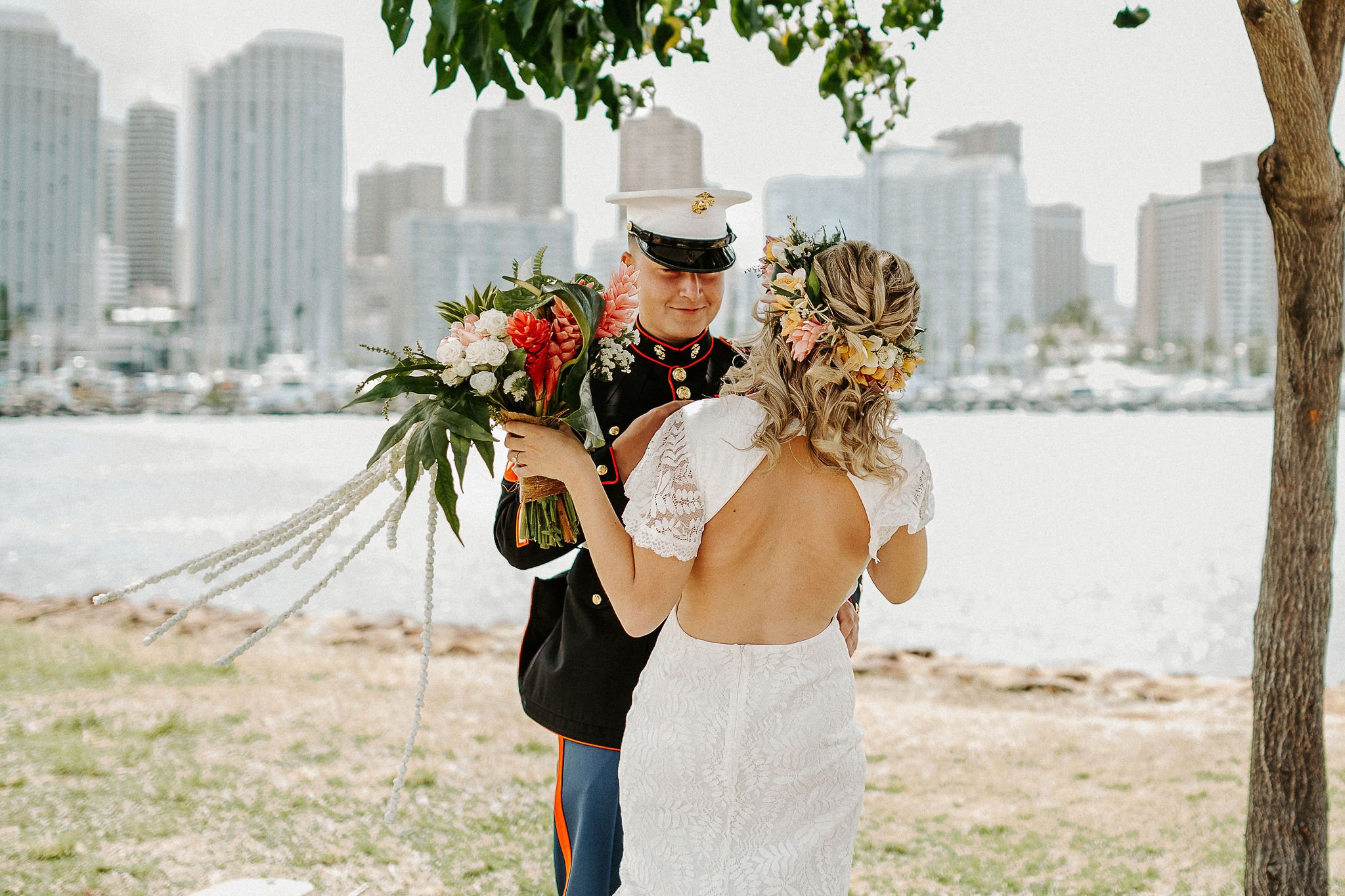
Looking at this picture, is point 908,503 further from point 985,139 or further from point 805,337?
point 985,139

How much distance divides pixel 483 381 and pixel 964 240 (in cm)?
9664

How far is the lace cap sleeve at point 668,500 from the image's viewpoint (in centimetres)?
174

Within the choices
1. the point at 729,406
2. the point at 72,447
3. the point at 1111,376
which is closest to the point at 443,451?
the point at 729,406

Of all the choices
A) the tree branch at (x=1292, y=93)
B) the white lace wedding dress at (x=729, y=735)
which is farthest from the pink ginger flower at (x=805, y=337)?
the tree branch at (x=1292, y=93)

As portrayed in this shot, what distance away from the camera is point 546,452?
1.95 meters

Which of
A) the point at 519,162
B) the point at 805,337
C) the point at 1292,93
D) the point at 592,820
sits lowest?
the point at 592,820

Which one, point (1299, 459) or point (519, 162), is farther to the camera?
point (519, 162)

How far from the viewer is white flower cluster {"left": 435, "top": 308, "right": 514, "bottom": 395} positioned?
1976mm

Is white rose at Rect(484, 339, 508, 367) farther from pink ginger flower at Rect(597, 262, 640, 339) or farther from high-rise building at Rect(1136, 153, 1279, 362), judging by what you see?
high-rise building at Rect(1136, 153, 1279, 362)

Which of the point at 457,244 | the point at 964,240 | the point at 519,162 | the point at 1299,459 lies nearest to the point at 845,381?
the point at 1299,459

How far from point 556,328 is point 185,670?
6.16m

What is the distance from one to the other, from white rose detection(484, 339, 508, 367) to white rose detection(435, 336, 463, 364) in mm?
58

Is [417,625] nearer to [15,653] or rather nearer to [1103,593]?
[15,653]

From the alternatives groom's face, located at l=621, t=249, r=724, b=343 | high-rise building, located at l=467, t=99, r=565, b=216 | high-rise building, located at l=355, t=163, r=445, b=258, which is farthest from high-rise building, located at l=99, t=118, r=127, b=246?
groom's face, located at l=621, t=249, r=724, b=343
